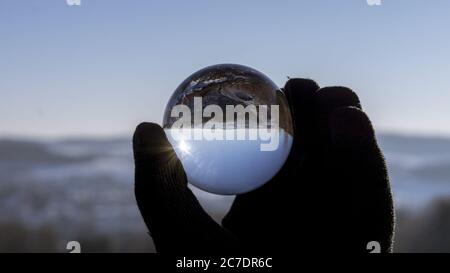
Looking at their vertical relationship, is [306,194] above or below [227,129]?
below

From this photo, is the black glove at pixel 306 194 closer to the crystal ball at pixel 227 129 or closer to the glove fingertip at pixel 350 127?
the glove fingertip at pixel 350 127

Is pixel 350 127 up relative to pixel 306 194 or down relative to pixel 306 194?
up

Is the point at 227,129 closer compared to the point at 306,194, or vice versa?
the point at 227,129

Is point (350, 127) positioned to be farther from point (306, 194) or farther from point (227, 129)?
point (227, 129)

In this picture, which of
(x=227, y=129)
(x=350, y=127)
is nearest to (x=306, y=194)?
(x=350, y=127)

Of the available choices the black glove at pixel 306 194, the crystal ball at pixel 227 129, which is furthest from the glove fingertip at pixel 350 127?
the crystal ball at pixel 227 129
